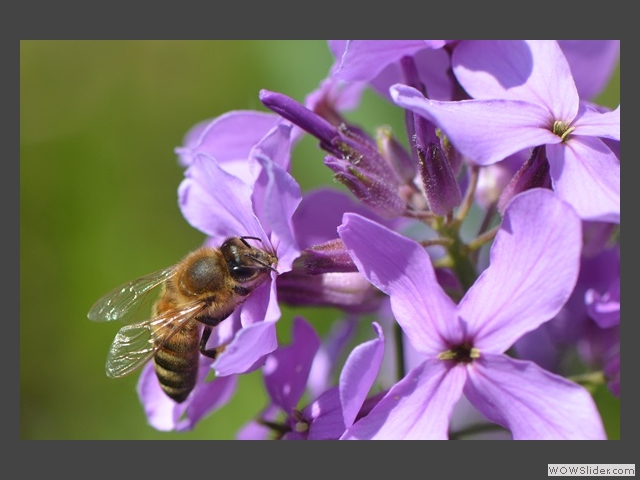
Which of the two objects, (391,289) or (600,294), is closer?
(391,289)

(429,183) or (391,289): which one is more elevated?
(429,183)

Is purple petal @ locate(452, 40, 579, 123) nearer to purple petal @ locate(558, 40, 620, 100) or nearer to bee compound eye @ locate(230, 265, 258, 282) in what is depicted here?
purple petal @ locate(558, 40, 620, 100)

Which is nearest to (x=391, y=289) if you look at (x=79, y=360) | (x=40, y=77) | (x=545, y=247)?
(x=545, y=247)

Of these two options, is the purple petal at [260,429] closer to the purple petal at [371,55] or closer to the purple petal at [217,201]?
the purple petal at [217,201]

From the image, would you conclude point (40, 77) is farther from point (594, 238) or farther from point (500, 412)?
point (500, 412)

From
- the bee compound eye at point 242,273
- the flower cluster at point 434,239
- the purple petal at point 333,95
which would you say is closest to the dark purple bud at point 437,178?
the flower cluster at point 434,239

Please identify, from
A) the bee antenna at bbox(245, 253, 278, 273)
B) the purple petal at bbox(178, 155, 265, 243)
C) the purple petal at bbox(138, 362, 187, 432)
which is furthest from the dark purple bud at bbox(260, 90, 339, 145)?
the purple petal at bbox(138, 362, 187, 432)

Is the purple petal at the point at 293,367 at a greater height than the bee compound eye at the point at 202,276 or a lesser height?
lesser
